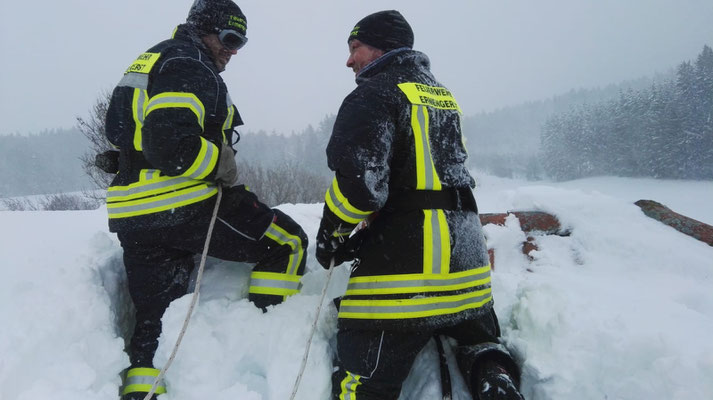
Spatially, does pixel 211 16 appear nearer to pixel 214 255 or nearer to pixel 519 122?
pixel 214 255

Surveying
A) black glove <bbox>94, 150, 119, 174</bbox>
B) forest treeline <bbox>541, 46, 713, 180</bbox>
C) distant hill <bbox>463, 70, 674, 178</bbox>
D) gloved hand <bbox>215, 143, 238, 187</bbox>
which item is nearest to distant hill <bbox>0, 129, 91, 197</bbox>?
black glove <bbox>94, 150, 119, 174</bbox>

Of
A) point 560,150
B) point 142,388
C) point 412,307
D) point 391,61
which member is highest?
point 391,61

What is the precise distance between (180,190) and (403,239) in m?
1.31

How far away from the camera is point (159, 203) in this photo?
7.41 ft

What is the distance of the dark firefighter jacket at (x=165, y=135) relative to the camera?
213 cm

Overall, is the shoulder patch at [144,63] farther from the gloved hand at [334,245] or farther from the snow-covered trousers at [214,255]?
the gloved hand at [334,245]

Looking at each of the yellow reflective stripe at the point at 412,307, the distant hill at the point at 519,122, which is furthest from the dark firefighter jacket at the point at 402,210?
the distant hill at the point at 519,122

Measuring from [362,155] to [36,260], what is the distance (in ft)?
6.34

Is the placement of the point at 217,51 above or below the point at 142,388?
above

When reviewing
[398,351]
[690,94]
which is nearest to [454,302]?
[398,351]

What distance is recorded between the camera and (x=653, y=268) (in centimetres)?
334

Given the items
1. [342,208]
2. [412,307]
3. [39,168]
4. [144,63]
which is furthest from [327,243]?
[39,168]

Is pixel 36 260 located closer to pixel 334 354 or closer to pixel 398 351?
pixel 334 354

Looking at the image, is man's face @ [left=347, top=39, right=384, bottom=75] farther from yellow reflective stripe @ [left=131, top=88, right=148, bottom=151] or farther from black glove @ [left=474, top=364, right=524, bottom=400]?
black glove @ [left=474, top=364, right=524, bottom=400]
